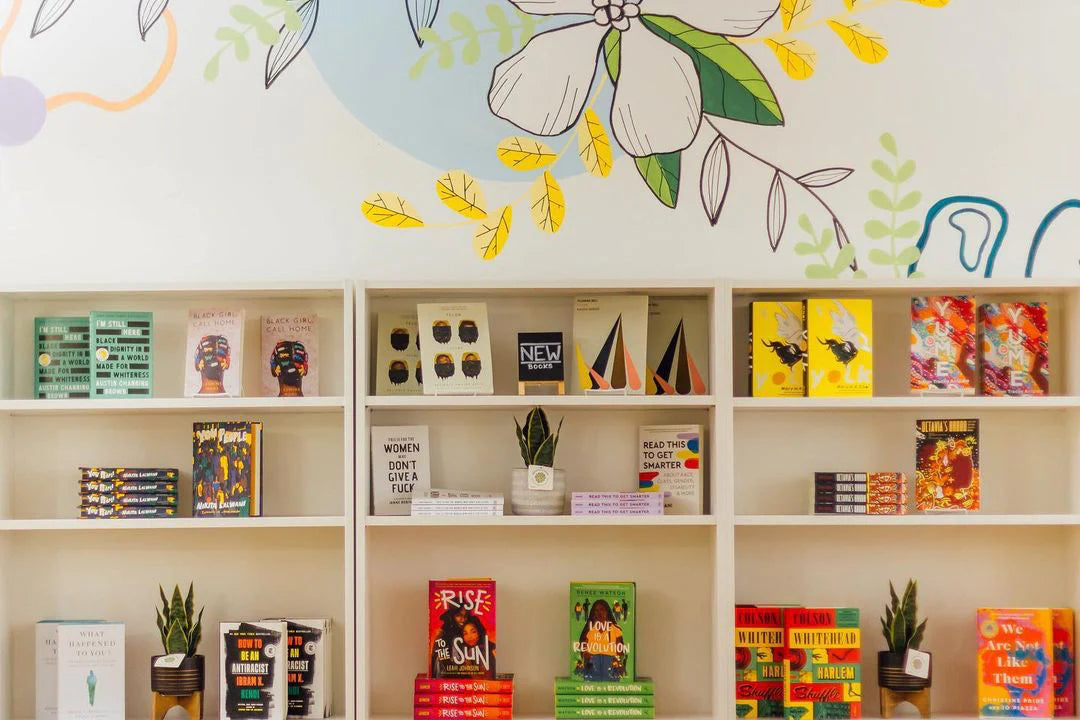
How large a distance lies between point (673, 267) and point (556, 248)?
1.03 feet

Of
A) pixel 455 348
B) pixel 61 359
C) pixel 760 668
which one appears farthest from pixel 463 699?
pixel 61 359

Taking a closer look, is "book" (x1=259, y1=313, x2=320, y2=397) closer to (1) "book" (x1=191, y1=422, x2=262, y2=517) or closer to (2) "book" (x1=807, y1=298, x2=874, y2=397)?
(1) "book" (x1=191, y1=422, x2=262, y2=517)

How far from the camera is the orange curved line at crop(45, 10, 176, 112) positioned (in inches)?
111

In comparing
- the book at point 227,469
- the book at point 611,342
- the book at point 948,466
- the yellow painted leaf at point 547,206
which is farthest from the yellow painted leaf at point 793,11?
the book at point 227,469

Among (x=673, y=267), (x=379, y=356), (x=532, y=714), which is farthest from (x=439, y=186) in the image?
(x=532, y=714)

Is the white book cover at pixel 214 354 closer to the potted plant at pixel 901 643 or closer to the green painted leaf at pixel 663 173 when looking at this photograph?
the green painted leaf at pixel 663 173

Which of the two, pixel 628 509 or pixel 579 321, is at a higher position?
pixel 579 321

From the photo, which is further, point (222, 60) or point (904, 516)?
point (222, 60)

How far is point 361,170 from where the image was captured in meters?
2.81

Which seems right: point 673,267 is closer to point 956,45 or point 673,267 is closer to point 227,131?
point 956,45

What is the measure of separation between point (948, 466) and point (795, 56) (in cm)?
115

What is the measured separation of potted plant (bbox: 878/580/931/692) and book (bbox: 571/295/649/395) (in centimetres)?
84

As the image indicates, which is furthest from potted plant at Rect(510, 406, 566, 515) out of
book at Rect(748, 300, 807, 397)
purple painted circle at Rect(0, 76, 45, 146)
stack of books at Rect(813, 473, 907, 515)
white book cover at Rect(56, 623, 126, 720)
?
purple painted circle at Rect(0, 76, 45, 146)

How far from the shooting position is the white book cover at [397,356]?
272 cm
